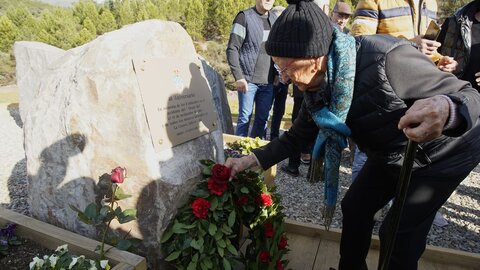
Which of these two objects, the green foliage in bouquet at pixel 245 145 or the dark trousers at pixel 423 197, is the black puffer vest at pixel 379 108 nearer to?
the dark trousers at pixel 423 197

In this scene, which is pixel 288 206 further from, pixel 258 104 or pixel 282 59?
pixel 282 59

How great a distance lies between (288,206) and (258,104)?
1424mm

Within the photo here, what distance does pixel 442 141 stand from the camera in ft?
5.08

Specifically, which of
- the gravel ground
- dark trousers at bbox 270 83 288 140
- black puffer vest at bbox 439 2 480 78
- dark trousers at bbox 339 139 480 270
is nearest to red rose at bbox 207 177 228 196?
dark trousers at bbox 339 139 480 270

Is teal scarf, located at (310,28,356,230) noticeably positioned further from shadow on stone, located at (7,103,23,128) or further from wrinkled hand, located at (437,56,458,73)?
shadow on stone, located at (7,103,23,128)

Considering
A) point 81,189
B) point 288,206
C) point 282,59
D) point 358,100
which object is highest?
point 282,59

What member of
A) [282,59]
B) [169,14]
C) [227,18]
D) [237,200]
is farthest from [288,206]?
[169,14]

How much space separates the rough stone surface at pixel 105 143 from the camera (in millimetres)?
1791

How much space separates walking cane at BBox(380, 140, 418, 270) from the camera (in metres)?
1.35

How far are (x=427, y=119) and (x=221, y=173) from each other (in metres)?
1.03

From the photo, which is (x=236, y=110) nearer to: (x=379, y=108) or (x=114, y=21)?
(x=379, y=108)

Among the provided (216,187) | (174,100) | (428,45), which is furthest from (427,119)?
(428,45)

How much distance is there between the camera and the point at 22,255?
6.11 ft

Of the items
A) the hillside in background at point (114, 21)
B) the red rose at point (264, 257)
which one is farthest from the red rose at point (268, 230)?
the hillside in background at point (114, 21)
